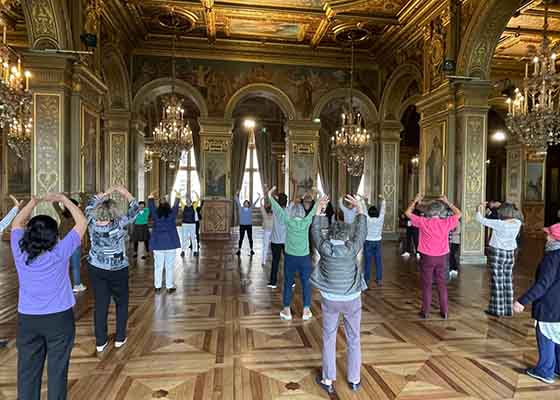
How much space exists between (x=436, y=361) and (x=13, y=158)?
14.9 m

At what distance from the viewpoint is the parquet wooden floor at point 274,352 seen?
126 inches

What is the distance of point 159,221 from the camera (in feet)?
19.3

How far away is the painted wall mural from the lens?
12.9 m

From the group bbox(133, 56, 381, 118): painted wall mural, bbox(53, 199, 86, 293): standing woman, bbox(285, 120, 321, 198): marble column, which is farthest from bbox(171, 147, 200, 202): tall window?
bbox(53, 199, 86, 293): standing woman

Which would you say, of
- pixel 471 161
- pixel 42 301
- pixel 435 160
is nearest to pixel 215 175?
pixel 435 160

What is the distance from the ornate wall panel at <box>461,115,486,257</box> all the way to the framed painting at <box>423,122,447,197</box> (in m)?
0.54

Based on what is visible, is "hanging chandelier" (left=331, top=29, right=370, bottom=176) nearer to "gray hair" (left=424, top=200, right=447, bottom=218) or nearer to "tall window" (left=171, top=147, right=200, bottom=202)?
"gray hair" (left=424, top=200, right=447, bottom=218)

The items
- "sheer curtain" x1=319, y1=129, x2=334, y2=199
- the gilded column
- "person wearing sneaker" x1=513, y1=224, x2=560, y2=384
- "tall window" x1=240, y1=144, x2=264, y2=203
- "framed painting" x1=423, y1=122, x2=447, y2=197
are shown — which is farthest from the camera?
"tall window" x1=240, y1=144, x2=264, y2=203

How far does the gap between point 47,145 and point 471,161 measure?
888 cm

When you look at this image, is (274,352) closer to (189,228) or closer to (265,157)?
(189,228)

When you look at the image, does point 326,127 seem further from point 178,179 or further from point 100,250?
point 100,250

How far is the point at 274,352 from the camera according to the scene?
3.96 meters

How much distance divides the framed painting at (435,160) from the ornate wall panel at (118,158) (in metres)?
9.01

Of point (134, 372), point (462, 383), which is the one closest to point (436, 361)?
point (462, 383)
